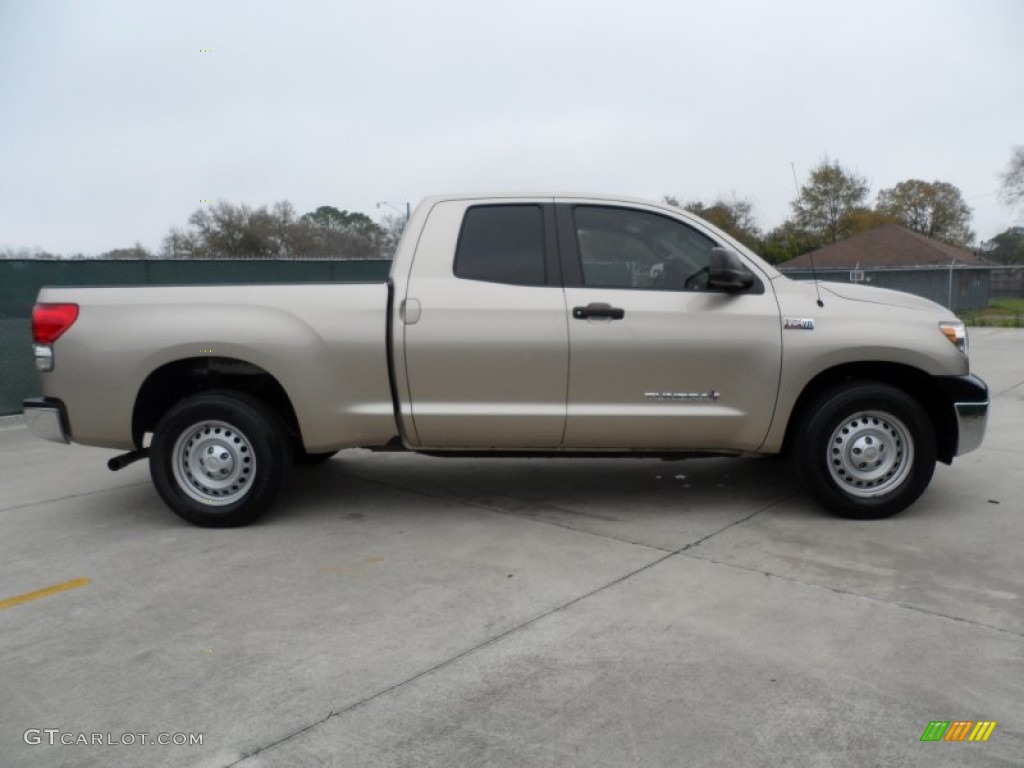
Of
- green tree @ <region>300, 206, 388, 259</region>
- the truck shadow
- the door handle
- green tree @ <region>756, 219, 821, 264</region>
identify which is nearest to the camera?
the door handle

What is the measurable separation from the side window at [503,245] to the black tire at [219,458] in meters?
1.54

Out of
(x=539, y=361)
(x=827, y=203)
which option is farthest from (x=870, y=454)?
(x=827, y=203)

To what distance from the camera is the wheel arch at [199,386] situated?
527 cm

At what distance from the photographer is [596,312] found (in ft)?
16.6

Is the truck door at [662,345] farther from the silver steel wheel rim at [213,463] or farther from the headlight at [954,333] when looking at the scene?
the silver steel wheel rim at [213,463]

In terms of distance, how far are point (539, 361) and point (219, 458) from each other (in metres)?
2.05

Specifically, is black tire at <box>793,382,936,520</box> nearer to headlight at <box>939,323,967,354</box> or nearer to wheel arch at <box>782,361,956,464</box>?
wheel arch at <box>782,361,956,464</box>

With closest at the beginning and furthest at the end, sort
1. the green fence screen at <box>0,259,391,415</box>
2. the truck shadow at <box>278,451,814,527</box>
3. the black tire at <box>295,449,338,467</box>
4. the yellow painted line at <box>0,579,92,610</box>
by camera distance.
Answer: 1. the yellow painted line at <box>0,579,92,610</box>
2. the truck shadow at <box>278,451,814,527</box>
3. the black tire at <box>295,449,338,467</box>
4. the green fence screen at <box>0,259,391,415</box>

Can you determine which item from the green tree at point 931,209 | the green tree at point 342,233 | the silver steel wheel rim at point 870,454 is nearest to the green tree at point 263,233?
the green tree at point 342,233

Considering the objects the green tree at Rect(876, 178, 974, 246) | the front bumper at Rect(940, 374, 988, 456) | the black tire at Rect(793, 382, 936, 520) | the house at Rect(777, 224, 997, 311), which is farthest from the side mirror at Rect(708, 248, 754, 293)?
the green tree at Rect(876, 178, 974, 246)

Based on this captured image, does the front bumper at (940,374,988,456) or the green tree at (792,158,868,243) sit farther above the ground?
the green tree at (792,158,868,243)

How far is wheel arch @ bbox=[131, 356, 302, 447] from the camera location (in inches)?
207

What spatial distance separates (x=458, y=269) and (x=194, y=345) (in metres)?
1.63

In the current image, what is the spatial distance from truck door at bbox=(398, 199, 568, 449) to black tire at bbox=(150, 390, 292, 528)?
3.06ft
